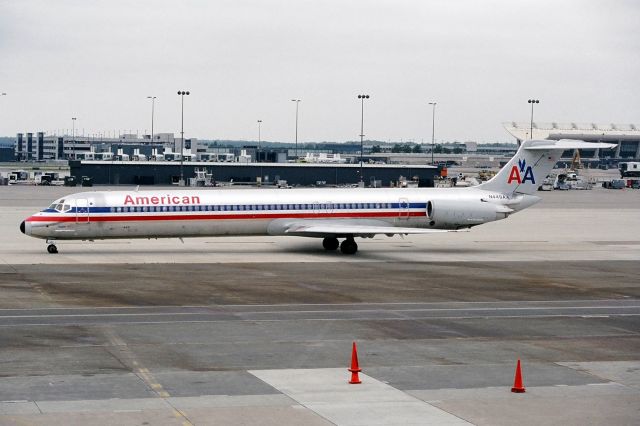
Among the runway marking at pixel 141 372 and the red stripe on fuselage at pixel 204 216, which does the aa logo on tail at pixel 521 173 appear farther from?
the runway marking at pixel 141 372

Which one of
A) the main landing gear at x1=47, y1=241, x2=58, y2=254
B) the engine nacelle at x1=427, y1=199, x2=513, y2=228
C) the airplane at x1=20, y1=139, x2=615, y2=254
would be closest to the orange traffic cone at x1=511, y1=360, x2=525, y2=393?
the airplane at x1=20, y1=139, x2=615, y2=254

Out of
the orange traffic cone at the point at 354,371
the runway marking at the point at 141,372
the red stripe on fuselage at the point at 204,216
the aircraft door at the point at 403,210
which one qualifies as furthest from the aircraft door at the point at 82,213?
the orange traffic cone at the point at 354,371

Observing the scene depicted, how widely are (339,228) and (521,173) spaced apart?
11.3m

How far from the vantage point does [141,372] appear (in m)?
23.2

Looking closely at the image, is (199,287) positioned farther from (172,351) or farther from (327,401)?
(327,401)

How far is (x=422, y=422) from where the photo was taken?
1916cm

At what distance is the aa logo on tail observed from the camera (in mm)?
55906

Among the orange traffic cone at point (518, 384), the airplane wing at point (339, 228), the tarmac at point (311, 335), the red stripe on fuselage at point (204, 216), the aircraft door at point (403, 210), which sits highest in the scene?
the aircraft door at point (403, 210)

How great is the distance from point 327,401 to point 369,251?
32.5m

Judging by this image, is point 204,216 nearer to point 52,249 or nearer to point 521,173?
point 52,249

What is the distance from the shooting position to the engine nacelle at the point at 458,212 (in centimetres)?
5300

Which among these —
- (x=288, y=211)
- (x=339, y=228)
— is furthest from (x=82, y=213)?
(x=339, y=228)

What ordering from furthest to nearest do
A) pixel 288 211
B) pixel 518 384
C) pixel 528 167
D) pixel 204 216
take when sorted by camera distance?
pixel 528 167 → pixel 288 211 → pixel 204 216 → pixel 518 384

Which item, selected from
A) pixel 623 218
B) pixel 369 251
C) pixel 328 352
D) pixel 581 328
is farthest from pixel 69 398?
pixel 623 218
